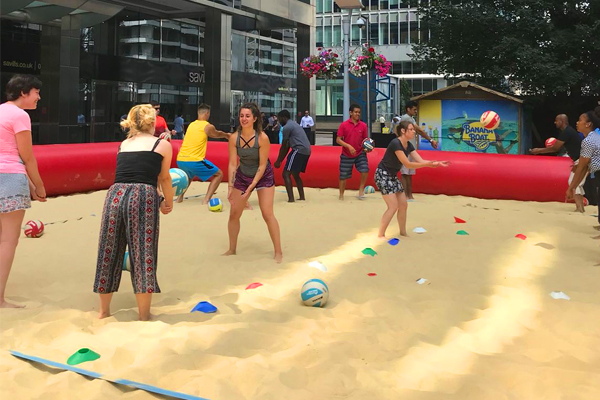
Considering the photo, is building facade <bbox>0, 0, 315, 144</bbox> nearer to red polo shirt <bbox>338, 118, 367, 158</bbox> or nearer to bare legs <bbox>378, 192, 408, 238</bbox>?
red polo shirt <bbox>338, 118, 367, 158</bbox>

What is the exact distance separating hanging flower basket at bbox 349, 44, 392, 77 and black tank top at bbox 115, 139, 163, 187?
13885mm

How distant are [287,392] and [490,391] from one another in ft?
3.78

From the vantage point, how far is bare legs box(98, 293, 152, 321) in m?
5.02

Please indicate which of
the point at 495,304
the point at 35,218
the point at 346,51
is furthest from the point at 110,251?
the point at 346,51

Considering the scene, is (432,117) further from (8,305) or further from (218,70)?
(8,305)

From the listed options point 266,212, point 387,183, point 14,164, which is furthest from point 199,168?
point 14,164

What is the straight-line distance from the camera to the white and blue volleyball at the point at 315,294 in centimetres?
551

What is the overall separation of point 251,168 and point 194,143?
162 inches

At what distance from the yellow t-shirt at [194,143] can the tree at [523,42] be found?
11849 millimetres

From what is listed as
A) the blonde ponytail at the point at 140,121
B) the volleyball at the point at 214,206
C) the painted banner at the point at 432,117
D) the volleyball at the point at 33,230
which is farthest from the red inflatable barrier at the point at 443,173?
the blonde ponytail at the point at 140,121

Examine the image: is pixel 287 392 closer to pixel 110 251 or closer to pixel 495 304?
pixel 110 251

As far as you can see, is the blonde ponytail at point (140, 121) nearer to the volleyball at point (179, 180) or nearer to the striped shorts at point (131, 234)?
the striped shorts at point (131, 234)

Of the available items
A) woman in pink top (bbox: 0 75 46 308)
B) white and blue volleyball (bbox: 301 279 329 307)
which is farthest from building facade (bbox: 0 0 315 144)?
white and blue volleyball (bbox: 301 279 329 307)

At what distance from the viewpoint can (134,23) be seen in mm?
31391
